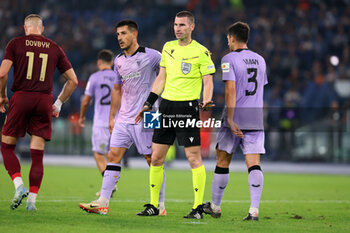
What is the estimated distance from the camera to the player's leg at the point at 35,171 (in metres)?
7.24

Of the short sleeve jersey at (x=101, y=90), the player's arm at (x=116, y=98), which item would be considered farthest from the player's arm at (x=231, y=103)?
the short sleeve jersey at (x=101, y=90)

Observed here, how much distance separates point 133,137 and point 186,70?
111 centimetres

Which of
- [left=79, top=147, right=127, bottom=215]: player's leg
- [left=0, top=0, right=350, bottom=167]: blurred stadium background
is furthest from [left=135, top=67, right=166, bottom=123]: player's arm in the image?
[left=0, top=0, right=350, bottom=167]: blurred stadium background

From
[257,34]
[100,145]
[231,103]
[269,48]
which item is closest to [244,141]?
[231,103]

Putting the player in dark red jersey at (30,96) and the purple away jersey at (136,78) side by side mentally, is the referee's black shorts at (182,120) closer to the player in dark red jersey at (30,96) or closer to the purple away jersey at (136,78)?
the purple away jersey at (136,78)

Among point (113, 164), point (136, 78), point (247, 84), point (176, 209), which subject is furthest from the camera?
point (176, 209)

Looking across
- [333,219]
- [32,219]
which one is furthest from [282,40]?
[32,219]

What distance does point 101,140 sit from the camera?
1102cm

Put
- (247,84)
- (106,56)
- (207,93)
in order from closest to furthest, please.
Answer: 1. (207,93)
2. (247,84)
3. (106,56)

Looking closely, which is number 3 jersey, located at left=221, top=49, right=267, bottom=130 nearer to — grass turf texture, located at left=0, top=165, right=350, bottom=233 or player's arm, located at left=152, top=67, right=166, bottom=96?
player's arm, located at left=152, top=67, right=166, bottom=96

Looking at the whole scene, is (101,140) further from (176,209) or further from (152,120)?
(152,120)

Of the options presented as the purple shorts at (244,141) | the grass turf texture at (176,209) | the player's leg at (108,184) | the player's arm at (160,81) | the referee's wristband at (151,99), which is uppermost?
the player's arm at (160,81)

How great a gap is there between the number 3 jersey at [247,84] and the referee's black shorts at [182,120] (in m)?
0.49

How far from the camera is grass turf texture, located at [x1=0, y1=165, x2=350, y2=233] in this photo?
630 cm
